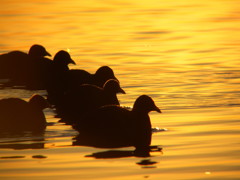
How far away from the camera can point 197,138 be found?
1627 centimetres

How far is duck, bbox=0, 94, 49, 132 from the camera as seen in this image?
18163 mm

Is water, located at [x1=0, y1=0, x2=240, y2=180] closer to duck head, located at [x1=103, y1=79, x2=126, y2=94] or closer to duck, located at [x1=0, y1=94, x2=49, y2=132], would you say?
duck, located at [x1=0, y1=94, x2=49, y2=132]

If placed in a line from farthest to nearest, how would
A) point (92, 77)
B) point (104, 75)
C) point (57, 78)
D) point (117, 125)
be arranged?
point (57, 78) → point (92, 77) → point (104, 75) → point (117, 125)

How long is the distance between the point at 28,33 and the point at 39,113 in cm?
1620

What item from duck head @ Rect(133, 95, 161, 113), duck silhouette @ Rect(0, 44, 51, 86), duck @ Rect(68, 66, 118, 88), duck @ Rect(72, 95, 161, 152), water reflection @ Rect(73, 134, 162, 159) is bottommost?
water reflection @ Rect(73, 134, 162, 159)

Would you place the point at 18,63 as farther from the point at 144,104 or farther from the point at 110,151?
the point at 110,151

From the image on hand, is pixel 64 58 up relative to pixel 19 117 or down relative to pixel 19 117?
up

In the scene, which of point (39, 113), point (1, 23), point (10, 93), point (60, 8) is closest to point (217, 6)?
point (60, 8)

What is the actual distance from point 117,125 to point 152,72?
814 centimetres

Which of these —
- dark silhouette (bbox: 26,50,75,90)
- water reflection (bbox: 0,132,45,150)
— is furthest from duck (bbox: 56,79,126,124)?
dark silhouette (bbox: 26,50,75,90)

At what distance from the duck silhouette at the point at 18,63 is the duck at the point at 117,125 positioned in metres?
9.77

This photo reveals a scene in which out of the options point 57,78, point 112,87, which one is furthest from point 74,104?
point 57,78

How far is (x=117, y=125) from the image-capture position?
56.0 ft

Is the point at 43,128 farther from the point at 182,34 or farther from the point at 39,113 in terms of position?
the point at 182,34
